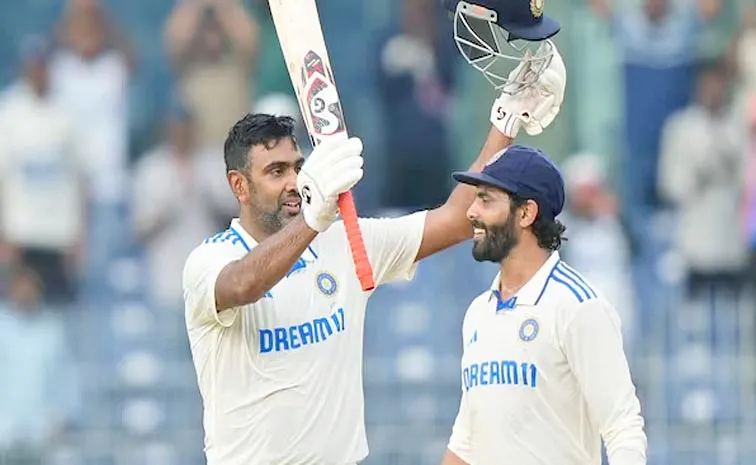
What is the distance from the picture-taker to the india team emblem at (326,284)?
5.42 metres

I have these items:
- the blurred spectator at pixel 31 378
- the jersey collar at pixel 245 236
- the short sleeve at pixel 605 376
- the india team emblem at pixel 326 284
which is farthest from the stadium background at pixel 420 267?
the short sleeve at pixel 605 376

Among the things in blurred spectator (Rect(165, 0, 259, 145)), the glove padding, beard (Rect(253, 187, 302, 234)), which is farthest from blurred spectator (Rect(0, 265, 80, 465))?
the glove padding

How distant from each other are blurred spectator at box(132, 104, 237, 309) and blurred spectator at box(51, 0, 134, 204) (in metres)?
0.22

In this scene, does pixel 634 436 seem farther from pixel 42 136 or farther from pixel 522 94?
pixel 42 136

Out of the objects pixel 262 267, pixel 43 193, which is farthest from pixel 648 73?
pixel 262 267

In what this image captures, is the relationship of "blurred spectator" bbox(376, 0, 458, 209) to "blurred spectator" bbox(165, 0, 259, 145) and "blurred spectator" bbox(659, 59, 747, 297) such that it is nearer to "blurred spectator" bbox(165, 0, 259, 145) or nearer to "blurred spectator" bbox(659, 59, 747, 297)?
"blurred spectator" bbox(165, 0, 259, 145)

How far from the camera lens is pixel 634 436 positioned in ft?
16.5

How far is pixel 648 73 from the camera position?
1058 centimetres

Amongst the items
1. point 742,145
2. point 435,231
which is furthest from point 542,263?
point 742,145

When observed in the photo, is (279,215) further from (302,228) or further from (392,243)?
(302,228)

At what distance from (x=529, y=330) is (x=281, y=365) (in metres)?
0.73

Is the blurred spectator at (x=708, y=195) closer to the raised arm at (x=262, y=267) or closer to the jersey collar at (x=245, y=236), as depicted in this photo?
the jersey collar at (x=245, y=236)

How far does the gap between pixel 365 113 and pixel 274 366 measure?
5.45 meters

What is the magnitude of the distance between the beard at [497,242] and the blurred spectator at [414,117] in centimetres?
504
